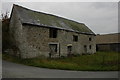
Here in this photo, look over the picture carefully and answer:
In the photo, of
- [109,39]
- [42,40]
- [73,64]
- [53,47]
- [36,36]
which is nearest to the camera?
[73,64]

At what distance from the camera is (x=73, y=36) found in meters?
27.6

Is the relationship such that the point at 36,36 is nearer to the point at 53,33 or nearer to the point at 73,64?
the point at 53,33

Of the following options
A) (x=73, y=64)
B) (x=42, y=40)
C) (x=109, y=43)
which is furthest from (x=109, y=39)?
(x=73, y=64)

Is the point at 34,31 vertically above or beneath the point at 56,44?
above

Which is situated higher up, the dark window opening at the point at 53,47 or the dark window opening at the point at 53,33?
the dark window opening at the point at 53,33

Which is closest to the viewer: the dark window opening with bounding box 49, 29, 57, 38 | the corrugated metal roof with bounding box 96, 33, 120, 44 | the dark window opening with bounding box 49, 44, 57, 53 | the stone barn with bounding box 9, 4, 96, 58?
the stone barn with bounding box 9, 4, 96, 58

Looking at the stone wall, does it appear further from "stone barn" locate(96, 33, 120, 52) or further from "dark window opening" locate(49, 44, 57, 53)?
"stone barn" locate(96, 33, 120, 52)

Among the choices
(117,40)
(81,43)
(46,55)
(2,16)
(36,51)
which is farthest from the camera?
(117,40)

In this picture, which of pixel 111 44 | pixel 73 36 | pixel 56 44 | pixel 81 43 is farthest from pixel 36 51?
pixel 111 44

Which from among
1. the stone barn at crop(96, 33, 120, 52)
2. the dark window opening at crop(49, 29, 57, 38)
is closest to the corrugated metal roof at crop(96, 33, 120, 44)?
the stone barn at crop(96, 33, 120, 52)

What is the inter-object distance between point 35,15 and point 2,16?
635 cm

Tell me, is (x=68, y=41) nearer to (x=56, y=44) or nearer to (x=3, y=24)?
(x=56, y=44)

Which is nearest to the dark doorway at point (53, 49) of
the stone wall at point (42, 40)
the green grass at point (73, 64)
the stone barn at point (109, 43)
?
the stone wall at point (42, 40)

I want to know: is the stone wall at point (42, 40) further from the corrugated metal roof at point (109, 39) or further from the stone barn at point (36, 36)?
the corrugated metal roof at point (109, 39)
